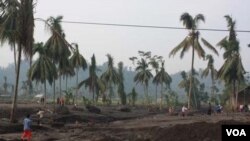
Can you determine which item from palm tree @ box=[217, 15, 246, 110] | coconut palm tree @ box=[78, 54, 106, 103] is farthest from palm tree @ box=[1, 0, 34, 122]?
coconut palm tree @ box=[78, 54, 106, 103]

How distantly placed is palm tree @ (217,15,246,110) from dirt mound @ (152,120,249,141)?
35.3 metres

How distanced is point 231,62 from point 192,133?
124ft

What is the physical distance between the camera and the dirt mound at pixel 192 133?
2594cm

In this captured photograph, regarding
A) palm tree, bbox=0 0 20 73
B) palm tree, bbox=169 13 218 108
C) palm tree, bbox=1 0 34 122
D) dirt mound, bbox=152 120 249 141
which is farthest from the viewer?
palm tree, bbox=169 13 218 108

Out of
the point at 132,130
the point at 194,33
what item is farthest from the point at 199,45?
the point at 132,130

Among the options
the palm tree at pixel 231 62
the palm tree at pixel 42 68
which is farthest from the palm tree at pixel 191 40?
the palm tree at pixel 42 68

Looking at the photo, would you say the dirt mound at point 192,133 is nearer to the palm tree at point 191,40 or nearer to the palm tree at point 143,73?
the palm tree at point 191,40

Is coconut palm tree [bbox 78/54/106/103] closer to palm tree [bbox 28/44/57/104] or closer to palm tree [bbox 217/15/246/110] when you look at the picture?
palm tree [bbox 28/44/57/104]

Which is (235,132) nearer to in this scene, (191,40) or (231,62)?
(191,40)

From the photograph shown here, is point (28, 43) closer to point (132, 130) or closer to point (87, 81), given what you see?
point (132, 130)

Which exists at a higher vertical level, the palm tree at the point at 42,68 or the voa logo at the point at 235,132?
the palm tree at the point at 42,68

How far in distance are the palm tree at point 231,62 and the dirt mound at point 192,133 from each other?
116 feet

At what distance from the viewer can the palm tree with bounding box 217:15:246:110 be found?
6259cm

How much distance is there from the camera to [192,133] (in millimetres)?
26828
